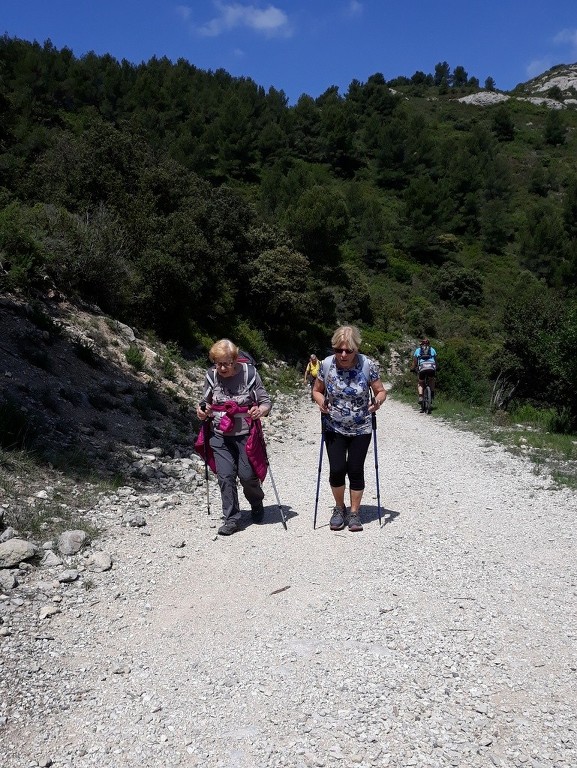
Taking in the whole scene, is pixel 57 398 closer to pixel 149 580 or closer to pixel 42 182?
pixel 149 580

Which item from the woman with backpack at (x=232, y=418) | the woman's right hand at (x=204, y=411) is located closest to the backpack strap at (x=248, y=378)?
the woman with backpack at (x=232, y=418)

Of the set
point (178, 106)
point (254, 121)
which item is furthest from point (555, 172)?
point (178, 106)

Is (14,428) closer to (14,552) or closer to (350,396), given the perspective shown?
(14,552)

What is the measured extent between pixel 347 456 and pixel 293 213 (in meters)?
32.0

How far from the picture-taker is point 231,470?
589 cm

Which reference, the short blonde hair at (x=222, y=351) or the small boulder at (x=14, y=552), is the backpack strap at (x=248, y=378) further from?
A: the small boulder at (x=14, y=552)

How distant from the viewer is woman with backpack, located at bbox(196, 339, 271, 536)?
5.80 metres

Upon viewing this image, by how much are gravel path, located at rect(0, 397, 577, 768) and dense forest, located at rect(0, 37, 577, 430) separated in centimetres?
889

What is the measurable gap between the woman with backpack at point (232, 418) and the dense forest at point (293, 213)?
7629mm

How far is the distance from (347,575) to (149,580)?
1657 mm

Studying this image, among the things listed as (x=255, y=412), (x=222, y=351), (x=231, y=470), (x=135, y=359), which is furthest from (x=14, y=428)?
(x=135, y=359)

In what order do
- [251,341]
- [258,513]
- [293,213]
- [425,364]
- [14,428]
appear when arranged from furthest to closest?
[293,213] → [251,341] → [425,364] → [14,428] → [258,513]

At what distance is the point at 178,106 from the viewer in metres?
66.0

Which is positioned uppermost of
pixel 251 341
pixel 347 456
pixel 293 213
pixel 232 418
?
pixel 293 213
